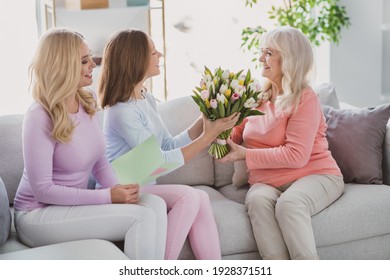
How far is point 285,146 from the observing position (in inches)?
109

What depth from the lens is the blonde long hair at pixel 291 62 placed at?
277 centimetres

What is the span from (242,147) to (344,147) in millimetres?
477

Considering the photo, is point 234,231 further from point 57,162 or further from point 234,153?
point 57,162

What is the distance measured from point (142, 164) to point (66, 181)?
0.30 meters

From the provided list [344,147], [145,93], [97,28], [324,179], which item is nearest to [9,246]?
[145,93]

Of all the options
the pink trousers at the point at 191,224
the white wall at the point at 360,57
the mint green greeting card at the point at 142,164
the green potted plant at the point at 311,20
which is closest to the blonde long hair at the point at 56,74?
the mint green greeting card at the point at 142,164

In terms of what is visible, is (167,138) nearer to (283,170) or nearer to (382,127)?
(283,170)

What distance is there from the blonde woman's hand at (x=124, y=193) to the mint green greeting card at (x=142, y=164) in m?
0.02

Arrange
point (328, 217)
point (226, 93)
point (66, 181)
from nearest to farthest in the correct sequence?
point (66, 181)
point (226, 93)
point (328, 217)

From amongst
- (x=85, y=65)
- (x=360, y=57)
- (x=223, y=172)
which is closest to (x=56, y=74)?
(x=85, y=65)

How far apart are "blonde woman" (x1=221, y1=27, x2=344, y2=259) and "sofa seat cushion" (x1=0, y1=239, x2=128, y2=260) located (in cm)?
66

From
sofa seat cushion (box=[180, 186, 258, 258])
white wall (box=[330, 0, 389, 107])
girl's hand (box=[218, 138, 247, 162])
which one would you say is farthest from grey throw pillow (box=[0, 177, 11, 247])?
white wall (box=[330, 0, 389, 107])

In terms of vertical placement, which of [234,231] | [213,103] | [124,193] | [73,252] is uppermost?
[213,103]

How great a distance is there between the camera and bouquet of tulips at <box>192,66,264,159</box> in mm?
2561
